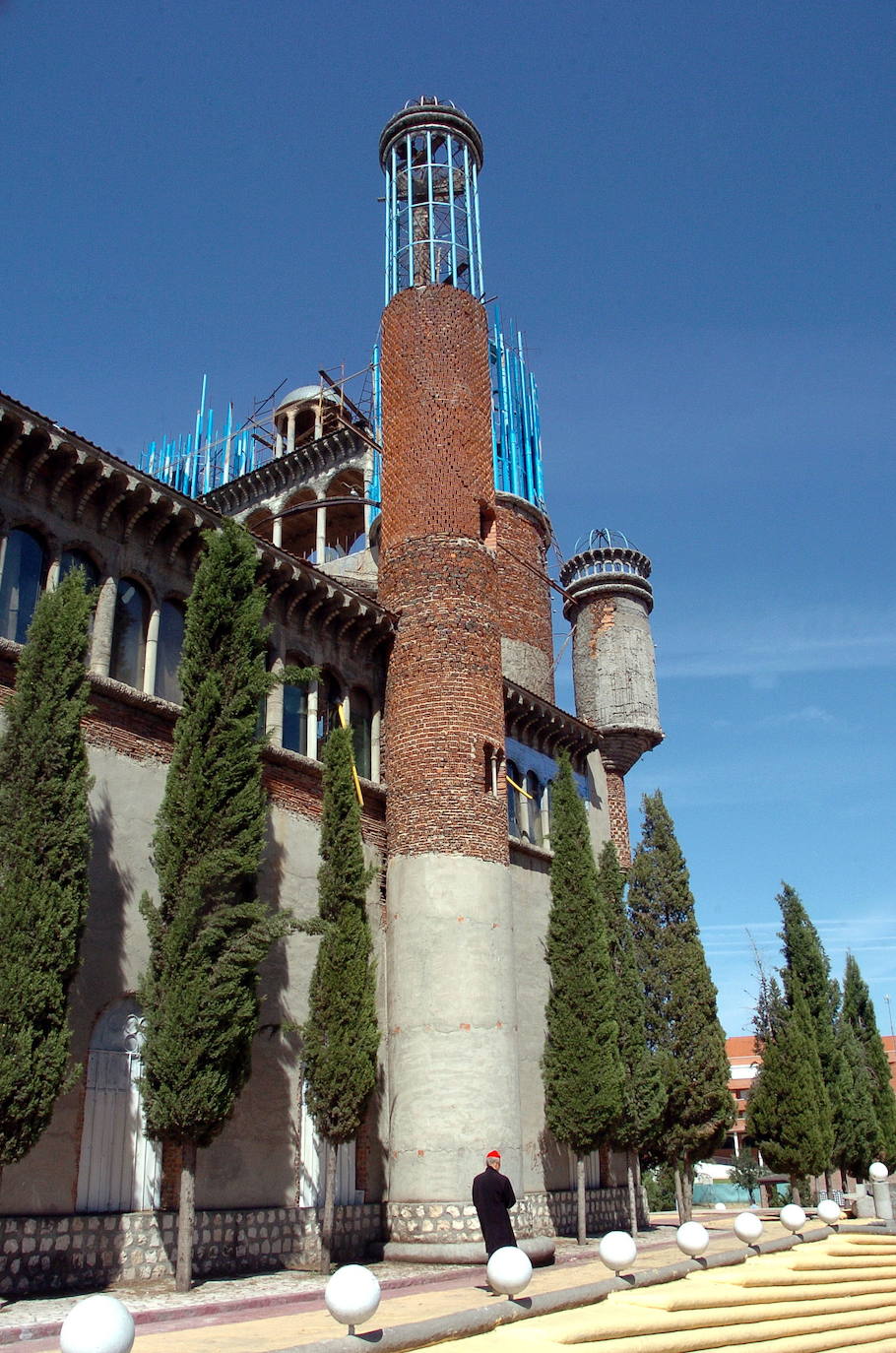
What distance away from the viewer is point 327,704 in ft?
62.1

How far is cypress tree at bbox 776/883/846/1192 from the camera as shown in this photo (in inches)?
1232

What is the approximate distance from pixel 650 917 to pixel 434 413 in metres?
11.7

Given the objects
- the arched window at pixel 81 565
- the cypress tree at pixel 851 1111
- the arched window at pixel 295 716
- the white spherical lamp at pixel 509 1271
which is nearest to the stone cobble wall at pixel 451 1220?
the arched window at pixel 295 716

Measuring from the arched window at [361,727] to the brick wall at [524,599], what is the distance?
27.2ft

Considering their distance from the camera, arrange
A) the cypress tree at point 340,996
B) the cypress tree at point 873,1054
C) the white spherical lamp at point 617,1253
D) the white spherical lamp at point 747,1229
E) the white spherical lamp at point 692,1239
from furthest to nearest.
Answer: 1. the cypress tree at point 873,1054
2. the cypress tree at point 340,996
3. the white spherical lamp at point 747,1229
4. the white spherical lamp at point 692,1239
5. the white spherical lamp at point 617,1253

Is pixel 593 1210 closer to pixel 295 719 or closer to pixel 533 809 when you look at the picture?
pixel 533 809

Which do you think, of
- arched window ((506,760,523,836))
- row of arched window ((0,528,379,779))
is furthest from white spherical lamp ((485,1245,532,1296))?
arched window ((506,760,523,836))

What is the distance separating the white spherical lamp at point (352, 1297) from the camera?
24.1ft

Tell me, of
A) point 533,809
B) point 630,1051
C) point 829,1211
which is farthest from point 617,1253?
point 533,809

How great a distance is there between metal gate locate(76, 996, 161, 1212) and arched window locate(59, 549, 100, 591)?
5395 millimetres

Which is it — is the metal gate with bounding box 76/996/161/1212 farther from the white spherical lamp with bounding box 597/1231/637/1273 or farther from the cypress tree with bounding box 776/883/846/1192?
the cypress tree with bounding box 776/883/846/1192

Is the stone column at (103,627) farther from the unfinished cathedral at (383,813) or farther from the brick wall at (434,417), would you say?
the brick wall at (434,417)

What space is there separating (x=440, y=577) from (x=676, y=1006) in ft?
35.2

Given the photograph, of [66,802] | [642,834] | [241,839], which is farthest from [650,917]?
[66,802]
